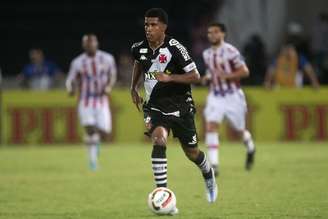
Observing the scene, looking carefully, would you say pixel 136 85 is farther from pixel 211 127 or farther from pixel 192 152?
pixel 211 127

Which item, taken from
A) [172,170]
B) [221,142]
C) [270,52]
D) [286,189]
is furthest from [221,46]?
[270,52]

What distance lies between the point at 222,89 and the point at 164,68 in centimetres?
583

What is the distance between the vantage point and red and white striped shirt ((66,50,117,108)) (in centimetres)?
1880

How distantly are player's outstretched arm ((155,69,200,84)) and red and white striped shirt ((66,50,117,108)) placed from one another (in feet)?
25.5

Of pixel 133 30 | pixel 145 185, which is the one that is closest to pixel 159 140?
pixel 145 185

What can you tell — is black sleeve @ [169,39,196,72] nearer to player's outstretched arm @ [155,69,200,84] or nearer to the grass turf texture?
player's outstretched arm @ [155,69,200,84]

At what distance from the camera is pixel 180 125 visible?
11.3 metres

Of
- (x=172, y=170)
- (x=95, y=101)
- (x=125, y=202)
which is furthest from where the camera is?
(x=95, y=101)

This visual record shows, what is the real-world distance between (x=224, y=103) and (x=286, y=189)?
141 inches

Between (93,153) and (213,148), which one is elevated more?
(213,148)

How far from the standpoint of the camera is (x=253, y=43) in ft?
87.6

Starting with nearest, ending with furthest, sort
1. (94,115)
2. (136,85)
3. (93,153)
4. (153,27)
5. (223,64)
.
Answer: (153,27)
(136,85)
(223,64)
(93,153)
(94,115)

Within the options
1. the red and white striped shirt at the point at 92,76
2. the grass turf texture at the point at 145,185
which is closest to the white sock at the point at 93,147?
the grass turf texture at the point at 145,185

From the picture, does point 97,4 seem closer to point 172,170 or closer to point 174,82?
point 172,170
